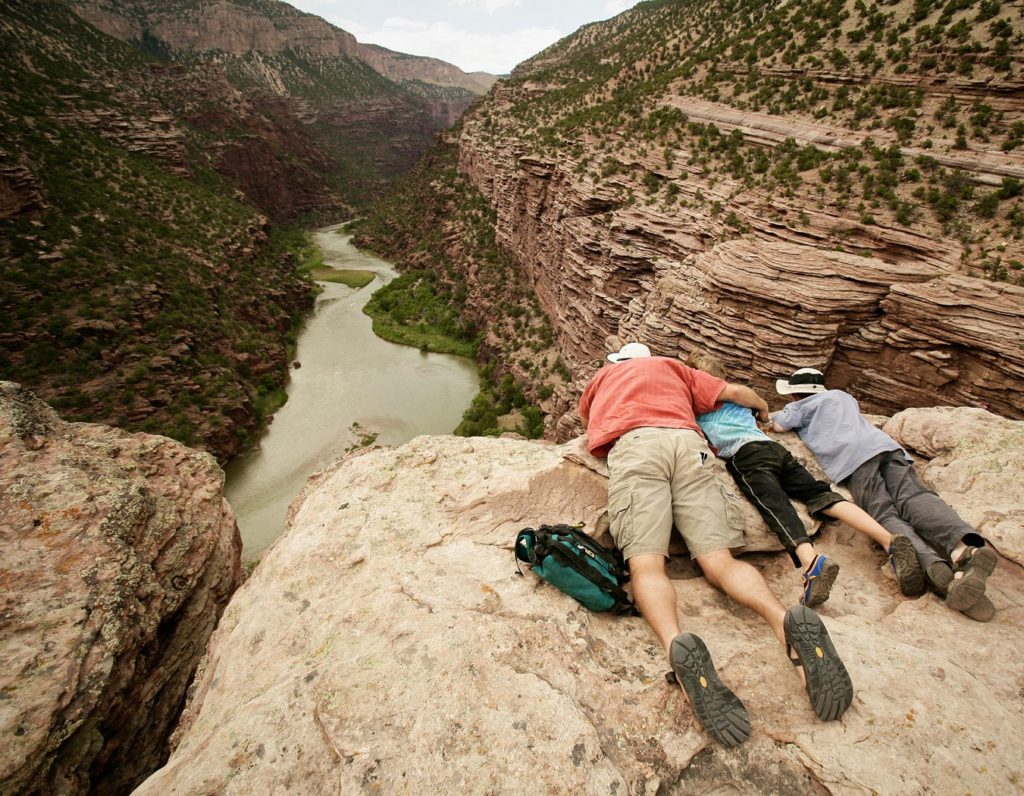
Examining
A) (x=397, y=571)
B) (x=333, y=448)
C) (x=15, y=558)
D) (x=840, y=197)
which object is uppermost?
(x=840, y=197)

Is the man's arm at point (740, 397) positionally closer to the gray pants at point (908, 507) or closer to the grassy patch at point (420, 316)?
the gray pants at point (908, 507)

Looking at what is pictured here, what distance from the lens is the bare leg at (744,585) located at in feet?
10.2

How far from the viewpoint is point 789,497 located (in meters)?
4.52

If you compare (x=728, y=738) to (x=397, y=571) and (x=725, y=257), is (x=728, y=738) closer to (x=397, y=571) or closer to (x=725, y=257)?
(x=397, y=571)

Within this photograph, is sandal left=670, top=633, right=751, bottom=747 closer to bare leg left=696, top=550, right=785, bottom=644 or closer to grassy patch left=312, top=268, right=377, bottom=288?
bare leg left=696, top=550, right=785, bottom=644

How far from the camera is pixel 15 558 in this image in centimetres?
398

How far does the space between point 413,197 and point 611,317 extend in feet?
152

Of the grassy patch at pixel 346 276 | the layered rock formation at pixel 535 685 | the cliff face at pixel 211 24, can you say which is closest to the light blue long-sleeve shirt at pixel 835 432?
the layered rock formation at pixel 535 685

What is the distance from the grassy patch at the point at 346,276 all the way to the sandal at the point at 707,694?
4812cm

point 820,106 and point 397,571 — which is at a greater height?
point 820,106

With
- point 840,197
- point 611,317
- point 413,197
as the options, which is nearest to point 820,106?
point 840,197

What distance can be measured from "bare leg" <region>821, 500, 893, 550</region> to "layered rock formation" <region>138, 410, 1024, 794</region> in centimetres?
29

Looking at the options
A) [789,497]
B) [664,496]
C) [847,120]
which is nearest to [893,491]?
[789,497]

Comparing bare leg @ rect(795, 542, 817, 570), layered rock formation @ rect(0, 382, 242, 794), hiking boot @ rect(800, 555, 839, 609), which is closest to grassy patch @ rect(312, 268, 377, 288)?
layered rock formation @ rect(0, 382, 242, 794)
